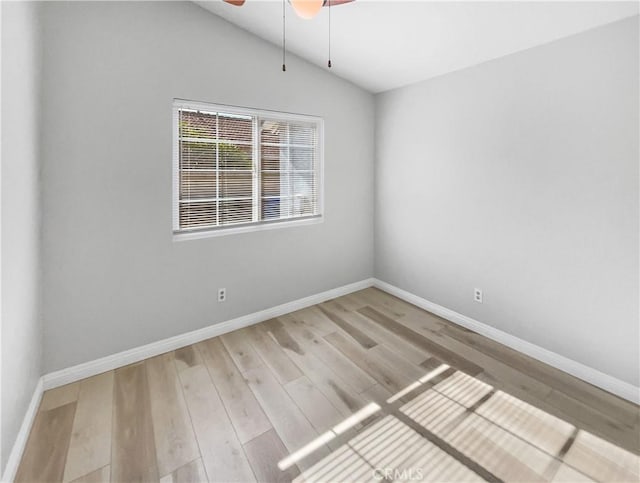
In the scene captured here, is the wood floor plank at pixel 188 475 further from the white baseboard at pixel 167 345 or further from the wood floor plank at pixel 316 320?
the wood floor plank at pixel 316 320

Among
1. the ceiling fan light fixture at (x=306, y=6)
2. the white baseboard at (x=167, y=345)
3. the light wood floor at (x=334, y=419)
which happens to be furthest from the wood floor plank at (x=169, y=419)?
the ceiling fan light fixture at (x=306, y=6)

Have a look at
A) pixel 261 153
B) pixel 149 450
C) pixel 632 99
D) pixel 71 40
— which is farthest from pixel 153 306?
pixel 632 99

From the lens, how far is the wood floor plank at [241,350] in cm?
246

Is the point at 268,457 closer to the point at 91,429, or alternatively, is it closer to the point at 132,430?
the point at 132,430

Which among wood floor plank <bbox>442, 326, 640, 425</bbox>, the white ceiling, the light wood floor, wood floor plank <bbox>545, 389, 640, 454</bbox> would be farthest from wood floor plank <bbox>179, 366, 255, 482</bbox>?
the white ceiling

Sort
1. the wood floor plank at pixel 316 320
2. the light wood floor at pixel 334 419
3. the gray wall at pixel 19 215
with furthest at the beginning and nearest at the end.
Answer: the wood floor plank at pixel 316 320
the light wood floor at pixel 334 419
the gray wall at pixel 19 215

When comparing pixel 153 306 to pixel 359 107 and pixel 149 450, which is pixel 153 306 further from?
pixel 359 107

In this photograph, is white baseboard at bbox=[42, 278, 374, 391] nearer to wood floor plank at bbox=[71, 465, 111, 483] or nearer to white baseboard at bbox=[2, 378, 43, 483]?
white baseboard at bbox=[2, 378, 43, 483]

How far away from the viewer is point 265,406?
6.58 feet

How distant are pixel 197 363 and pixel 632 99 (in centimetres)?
349

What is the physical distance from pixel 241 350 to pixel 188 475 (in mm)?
1142

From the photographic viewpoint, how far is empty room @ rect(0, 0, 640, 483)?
167 centimetres

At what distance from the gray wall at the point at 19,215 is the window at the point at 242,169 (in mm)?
908

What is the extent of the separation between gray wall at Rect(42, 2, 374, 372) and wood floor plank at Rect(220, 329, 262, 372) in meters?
0.19
